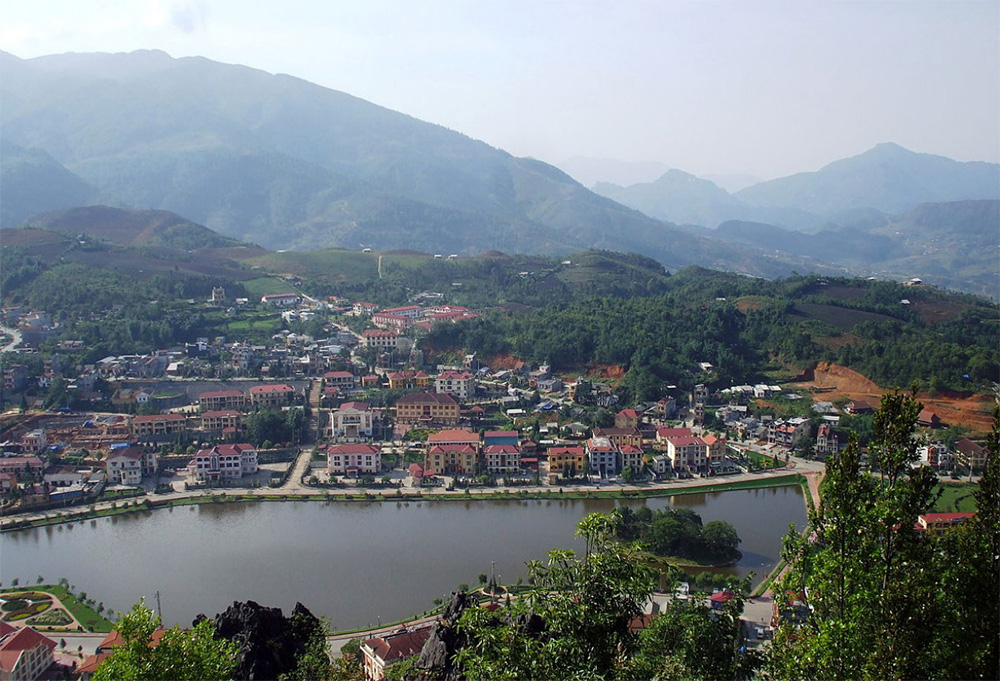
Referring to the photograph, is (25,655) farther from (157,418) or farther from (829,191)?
(829,191)

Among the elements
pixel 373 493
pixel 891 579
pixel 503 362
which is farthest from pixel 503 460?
pixel 891 579

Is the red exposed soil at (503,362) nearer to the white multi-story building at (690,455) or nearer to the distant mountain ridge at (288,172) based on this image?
the white multi-story building at (690,455)

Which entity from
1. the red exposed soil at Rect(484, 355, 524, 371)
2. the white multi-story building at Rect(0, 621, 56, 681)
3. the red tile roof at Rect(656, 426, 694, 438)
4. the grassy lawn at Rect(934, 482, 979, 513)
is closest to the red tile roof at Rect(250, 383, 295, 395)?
the red exposed soil at Rect(484, 355, 524, 371)

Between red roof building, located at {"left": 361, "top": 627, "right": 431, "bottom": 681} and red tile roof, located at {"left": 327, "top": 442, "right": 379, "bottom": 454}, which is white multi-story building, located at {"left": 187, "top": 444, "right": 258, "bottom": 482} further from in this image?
red roof building, located at {"left": 361, "top": 627, "right": 431, "bottom": 681}

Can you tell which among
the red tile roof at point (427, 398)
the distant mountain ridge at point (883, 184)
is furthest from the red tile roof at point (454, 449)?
the distant mountain ridge at point (883, 184)

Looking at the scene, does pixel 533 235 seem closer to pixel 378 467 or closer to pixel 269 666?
pixel 378 467
